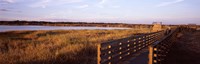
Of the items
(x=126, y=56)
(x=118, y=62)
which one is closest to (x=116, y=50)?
(x=118, y=62)

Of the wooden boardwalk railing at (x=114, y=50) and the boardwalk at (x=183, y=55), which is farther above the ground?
the wooden boardwalk railing at (x=114, y=50)

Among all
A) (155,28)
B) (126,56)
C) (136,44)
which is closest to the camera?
(126,56)

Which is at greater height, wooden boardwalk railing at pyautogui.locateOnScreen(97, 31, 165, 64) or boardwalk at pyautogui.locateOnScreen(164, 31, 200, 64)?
wooden boardwalk railing at pyautogui.locateOnScreen(97, 31, 165, 64)

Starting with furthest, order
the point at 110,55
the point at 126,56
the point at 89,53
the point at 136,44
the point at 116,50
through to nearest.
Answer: the point at 136,44, the point at 89,53, the point at 126,56, the point at 116,50, the point at 110,55

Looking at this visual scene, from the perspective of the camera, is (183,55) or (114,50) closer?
(114,50)

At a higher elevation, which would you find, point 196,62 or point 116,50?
point 116,50

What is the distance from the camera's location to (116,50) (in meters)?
8.95

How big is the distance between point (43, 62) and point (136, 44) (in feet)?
20.3

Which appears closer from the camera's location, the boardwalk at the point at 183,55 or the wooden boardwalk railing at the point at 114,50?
the wooden boardwalk railing at the point at 114,50

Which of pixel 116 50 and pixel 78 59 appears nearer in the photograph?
pixel 116 50

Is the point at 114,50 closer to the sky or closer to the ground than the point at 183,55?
closer to the sky

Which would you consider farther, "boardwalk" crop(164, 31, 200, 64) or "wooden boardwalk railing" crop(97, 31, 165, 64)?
"boardwalk" crop(164, 31, 200, 64)

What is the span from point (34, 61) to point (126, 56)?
4.30 m

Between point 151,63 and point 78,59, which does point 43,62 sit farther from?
point 151,63
